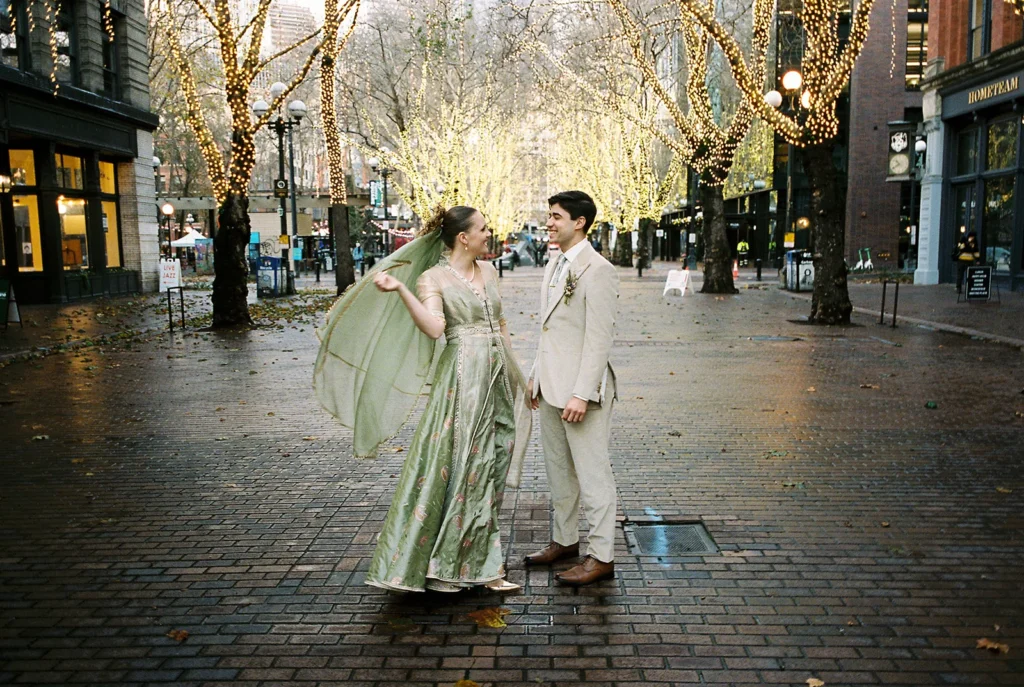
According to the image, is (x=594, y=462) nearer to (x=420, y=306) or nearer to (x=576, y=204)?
(x=420, y=306)

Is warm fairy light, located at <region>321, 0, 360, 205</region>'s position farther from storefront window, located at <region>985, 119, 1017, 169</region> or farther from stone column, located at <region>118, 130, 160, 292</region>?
storefront window, located at <region>985, 119, 1017, 169</region>

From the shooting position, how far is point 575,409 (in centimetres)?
440

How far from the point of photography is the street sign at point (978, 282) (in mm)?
21156

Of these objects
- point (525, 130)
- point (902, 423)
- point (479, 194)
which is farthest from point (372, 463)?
point (525, 130)

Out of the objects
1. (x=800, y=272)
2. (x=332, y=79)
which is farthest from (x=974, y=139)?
(x=332, y=79)

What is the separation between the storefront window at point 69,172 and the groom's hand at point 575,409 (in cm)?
2415

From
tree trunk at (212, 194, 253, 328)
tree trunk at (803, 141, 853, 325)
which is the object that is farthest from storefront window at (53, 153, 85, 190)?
tree trunk at (803, 141, 853, 325)

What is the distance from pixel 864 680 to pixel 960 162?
29640 millimetres

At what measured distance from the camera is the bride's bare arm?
4.23 metres

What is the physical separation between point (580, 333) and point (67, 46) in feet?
81.7

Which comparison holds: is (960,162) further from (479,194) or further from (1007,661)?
(1007,661)

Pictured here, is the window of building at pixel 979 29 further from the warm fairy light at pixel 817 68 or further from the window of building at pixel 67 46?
the window of building at pixel 67 46

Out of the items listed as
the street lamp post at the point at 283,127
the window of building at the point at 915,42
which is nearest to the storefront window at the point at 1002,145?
the window of building at the point at 915,42

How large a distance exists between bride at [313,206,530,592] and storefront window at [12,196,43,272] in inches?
900
